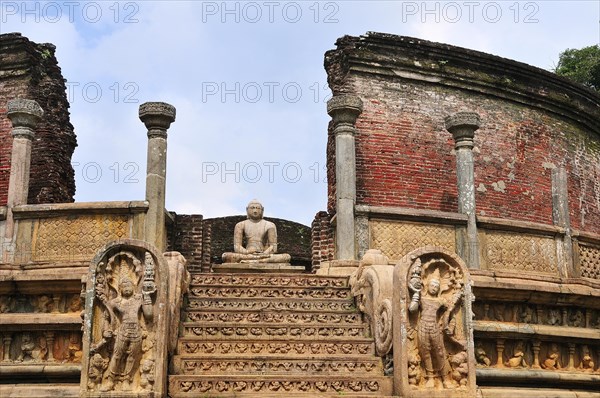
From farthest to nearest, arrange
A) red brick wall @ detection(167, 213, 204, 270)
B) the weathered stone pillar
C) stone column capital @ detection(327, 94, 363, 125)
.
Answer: red brick wall @ detection(167, 213, 204, 270), stone column capital @ detection(327, 94, 363, 125), the weathered stone pillar

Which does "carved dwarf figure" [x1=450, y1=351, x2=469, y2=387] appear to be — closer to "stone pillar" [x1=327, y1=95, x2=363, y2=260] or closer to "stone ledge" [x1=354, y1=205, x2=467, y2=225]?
"stone pillar" [x1=327, y1=95, x2=363, y2=260]

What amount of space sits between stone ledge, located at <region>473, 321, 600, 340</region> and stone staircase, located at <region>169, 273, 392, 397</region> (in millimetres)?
1639

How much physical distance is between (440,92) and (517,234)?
6.35 meters

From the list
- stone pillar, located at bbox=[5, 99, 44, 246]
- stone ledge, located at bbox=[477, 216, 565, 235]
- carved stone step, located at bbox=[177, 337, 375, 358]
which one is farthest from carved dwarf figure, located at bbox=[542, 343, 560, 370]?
stone pillar, located at bbox=[5, 99, 44, 246]

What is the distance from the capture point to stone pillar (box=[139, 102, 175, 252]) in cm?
1038

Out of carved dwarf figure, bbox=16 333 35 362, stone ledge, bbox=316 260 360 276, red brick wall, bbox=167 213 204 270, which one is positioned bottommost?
carved dwarf figure, bbox=16 333 35 362

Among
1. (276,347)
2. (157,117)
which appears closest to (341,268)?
(276,347)

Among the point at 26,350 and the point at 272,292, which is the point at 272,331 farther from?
the point at 26,350

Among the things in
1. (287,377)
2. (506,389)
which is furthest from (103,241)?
(506,389)

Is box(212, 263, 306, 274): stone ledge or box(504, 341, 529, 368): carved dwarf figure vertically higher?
box(212, 263, 306, 274): stone ledge

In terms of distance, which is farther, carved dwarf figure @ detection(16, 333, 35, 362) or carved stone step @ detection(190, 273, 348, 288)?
carved stone step @ detection(190, 273, 348, 288)

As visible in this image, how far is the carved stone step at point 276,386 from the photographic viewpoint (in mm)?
7840

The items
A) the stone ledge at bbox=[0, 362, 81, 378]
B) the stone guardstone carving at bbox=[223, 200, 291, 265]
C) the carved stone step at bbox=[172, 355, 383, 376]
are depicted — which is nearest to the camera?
the carved stone step at bbox=[172, 355, 383, 376]

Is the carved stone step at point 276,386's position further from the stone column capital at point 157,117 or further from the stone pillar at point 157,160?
the stone column capital at point 157,117
